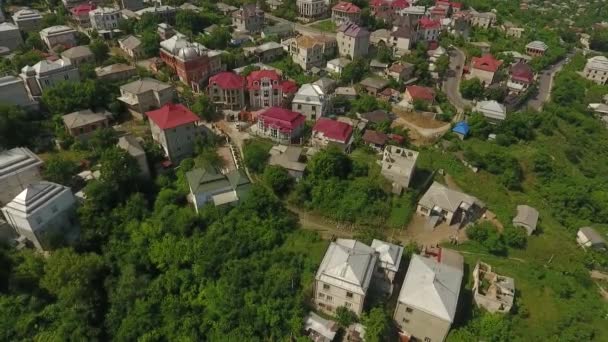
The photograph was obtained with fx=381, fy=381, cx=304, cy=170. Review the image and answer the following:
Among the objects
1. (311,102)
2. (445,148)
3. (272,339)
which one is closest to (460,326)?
(272,339)

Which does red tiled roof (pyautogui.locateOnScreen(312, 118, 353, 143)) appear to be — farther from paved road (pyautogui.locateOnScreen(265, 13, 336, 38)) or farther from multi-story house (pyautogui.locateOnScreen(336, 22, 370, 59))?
paved road (pyautogui.locateOnScreen(265, 13, 336, 38))

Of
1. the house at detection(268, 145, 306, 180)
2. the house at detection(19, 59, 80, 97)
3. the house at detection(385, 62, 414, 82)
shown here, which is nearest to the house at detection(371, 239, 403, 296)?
the house at detection(268, 145, 306, 180)

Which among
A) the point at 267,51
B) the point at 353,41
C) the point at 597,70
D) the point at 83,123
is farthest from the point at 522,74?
the point at 83,123

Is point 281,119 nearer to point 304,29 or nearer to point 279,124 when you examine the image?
point 279,124

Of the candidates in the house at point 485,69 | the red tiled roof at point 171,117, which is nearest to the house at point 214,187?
the red tiled roof at point 171,117

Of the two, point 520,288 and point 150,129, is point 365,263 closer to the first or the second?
point 520,288
